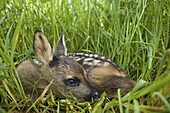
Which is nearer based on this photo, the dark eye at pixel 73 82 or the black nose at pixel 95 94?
the black nose at pixel 95 94

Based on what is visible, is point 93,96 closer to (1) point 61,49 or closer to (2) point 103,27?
(1) point 61,49

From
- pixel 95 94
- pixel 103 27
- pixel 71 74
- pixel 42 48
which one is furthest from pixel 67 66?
pixel 103 27

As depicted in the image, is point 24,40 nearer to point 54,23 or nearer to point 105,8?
point 54,23

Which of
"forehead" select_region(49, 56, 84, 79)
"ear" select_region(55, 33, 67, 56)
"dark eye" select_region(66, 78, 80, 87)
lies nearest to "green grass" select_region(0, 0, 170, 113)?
"ear" select_region(55, 33, 67, 56)

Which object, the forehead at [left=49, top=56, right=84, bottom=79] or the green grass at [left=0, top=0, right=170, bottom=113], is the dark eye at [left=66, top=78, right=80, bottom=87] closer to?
the forehead at [left=49, top=56, right=84, bottom=79]

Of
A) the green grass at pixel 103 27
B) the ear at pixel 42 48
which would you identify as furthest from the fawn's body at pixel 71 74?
the green grass at pixel 103 27

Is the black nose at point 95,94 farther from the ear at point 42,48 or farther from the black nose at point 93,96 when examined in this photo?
the ear at point 42,48

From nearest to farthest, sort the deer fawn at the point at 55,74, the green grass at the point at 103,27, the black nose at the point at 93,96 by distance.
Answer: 1. the black nose at the point at 93,96
2. the deer fawn at the point at 55,74
3. the green grass at the point at 103,27

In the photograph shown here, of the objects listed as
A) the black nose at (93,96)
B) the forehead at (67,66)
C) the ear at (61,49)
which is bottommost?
the black nose at (93,96)

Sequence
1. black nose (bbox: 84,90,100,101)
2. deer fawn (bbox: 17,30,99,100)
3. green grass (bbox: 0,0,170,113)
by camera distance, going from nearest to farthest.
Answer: black nose (bbox: 84,90,100,101) < deer fawn (bbox: 17,30,99,100) < green grass (bbox: 0,0,170,113)
